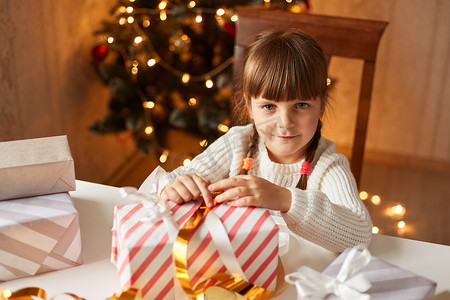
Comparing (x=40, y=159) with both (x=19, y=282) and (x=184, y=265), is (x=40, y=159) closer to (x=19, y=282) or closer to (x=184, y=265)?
(x=19, y=282)

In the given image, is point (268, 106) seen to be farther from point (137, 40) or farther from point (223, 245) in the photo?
point (137, 40)

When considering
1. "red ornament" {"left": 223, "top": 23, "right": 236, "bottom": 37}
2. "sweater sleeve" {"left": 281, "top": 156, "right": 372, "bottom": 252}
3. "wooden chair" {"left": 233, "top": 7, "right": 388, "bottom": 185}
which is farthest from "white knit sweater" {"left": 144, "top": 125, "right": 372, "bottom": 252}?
"red ornament" {"left": 223, "top": 23, "right": 236, "bottom": 37}

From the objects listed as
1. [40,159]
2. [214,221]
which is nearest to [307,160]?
[214,221]

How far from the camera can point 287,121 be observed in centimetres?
103

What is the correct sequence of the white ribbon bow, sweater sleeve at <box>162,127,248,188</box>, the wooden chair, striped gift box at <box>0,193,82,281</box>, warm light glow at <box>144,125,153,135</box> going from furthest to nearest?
warm light glow at <box>144,125,153,135</box> < the wooden chair < sweater sleeve at <box>162,127,248,188</box> < striped gift box at <box>0,193,82,281</box> < the white ribbon bow

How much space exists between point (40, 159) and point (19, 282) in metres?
0.21

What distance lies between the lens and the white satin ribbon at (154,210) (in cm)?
72

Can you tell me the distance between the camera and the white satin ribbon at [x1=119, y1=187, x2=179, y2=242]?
0.72 m

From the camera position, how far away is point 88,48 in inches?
99.4

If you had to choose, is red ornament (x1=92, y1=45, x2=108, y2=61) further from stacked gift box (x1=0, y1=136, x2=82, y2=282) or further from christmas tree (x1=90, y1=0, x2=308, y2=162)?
stacked gift box (x1=0, y1=136, x2=82, y2=282)

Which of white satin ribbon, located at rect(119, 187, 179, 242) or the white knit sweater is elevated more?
white satin ribbon, located at rect(119, 187, 179, 242)

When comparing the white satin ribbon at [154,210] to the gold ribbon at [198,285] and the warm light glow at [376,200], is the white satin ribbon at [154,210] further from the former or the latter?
the warm light glow at [376,200]

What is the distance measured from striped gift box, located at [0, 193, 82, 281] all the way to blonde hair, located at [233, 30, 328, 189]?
0.45 meters

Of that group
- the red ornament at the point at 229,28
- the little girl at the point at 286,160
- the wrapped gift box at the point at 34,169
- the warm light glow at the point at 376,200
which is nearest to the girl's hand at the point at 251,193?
the little girl at the point at 286,160
